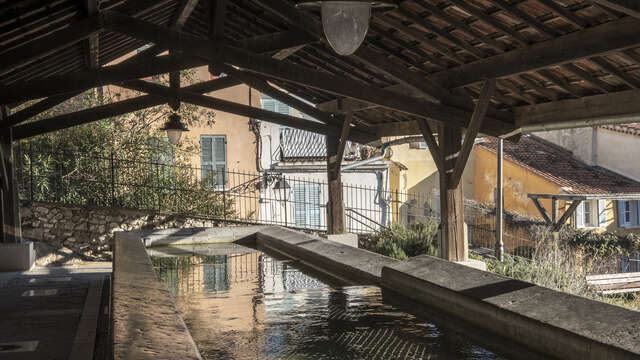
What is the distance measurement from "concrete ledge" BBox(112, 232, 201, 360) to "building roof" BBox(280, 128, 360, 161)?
1609 cm

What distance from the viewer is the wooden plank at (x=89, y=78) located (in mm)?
7336

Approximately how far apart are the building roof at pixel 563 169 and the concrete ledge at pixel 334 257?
15.1 meters

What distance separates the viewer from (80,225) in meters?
12.9

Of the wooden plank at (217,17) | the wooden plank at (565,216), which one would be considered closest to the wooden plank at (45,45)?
the wooden plank at (217,17)

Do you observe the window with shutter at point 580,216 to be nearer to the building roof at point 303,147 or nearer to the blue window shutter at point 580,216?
the blue window shutter at point 580,216

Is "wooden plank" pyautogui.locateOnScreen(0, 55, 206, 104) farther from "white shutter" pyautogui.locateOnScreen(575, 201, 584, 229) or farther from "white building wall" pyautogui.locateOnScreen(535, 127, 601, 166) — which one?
"white building wall" pyautogui.locateOnScreen(535, 127, 601, 166)

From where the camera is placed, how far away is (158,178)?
1452 cm

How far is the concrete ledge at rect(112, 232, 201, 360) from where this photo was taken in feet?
8.00

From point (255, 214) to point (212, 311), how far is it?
1467cm

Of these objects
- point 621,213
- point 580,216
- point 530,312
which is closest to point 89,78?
point 530,312

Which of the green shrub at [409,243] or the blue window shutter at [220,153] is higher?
the blue window shutter at [220,153]

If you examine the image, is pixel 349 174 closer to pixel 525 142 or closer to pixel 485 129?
pixel 525 142

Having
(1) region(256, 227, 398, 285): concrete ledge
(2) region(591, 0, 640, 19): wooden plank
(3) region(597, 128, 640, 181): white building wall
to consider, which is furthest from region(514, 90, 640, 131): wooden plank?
(3) region(597, 128, 640, 181): white building wall

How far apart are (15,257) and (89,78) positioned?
4.02 meters
